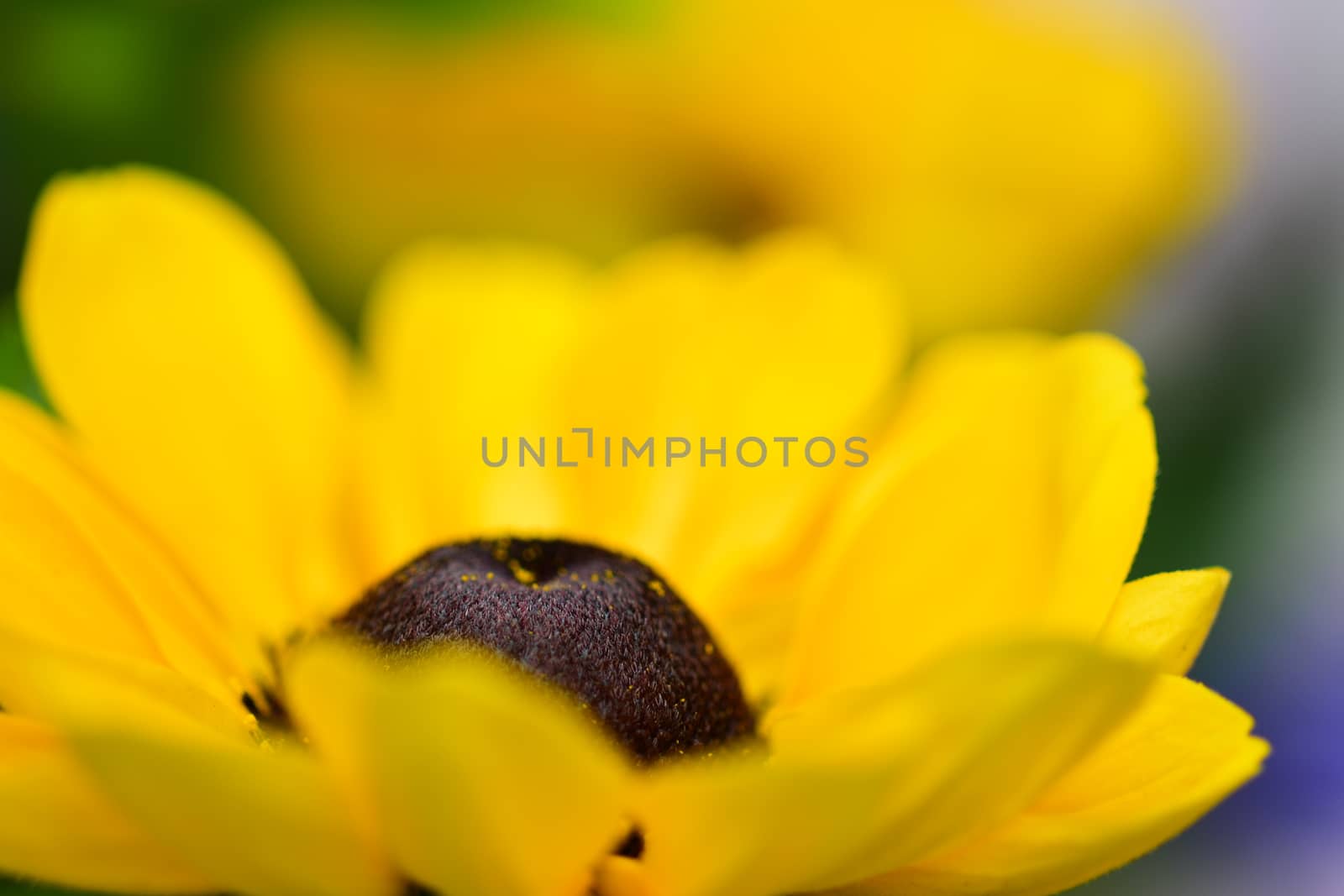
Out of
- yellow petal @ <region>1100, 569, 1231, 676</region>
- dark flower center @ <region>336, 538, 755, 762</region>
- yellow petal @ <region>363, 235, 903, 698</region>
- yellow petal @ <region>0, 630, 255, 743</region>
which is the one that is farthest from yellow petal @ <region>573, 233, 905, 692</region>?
yellow petal @ <region>0, 630, 255, 743</region>

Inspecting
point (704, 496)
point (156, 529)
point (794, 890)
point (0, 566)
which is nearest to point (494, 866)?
point (794, 890)

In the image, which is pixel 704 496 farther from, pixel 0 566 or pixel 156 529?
pixel 0 566

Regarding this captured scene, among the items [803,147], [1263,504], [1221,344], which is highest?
[803,147]

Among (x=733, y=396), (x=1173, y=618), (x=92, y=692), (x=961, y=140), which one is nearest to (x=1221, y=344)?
(x=961, y=140)

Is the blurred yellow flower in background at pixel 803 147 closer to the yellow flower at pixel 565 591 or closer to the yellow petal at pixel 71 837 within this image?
the yellow flower at pixel 565 591

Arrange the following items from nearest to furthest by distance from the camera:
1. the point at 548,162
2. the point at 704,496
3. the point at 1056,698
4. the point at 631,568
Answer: the point at 1056,698, the point at 631,568, the point at 704,496, the point at 548,162

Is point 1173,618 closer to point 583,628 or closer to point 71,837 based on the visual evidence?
point 583,628

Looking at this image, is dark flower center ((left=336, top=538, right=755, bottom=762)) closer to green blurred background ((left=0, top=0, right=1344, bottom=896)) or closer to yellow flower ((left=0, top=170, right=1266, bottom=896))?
yellow flower ((left=0, top=170, right=1266, bottom=896))
